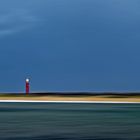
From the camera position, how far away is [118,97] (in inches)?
1796

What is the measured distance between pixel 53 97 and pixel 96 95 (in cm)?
367

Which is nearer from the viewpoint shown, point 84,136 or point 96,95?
point 84,136

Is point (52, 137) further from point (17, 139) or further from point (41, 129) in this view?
point (41, 129)

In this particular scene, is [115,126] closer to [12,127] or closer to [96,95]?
[12,127]

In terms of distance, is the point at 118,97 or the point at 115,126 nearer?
the point at 115,126

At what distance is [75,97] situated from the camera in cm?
4572

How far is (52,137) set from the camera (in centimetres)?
1440

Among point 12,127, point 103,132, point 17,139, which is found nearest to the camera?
point 17,139

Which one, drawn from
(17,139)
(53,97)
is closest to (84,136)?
(17,139)

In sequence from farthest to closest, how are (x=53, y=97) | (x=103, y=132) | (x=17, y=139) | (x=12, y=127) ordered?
(x=53, y=97)
(x=12, y=127)
(x=103, y=132)
(x=17, y=139)

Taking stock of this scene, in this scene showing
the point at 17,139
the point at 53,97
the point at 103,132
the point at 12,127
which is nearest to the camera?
the point at 17,139

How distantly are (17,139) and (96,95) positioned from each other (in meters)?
33.7

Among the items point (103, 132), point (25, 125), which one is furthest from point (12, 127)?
point (103, 132)

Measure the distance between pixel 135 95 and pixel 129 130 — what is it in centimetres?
3115
